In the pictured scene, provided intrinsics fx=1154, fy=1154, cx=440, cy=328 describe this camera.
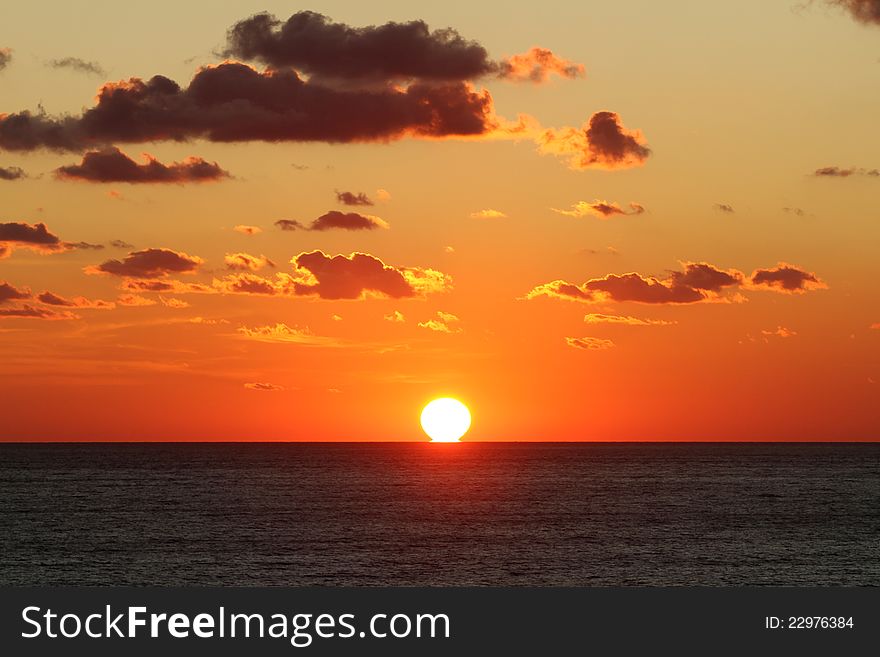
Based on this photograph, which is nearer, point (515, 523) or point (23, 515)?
point (515, 523)

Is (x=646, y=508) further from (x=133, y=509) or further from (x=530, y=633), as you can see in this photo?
(x=530, y=633)

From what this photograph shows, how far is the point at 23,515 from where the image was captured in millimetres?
136625

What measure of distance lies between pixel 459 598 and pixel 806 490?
165907 mm

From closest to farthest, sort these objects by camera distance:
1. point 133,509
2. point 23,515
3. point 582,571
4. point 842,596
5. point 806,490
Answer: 1. point 842,596
2. point 582,571
3. point 23,515
4. point 133,509
5. point 806,490

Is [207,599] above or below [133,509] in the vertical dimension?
below

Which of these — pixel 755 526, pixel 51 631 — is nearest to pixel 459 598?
pixel 51 631

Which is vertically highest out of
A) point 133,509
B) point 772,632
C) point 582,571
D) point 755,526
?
point 133,509

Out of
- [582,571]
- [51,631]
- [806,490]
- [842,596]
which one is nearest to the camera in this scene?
[51,631]

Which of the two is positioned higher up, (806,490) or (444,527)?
(806,490)

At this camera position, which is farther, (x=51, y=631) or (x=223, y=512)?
(x=223, y=512)

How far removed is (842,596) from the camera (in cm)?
4512

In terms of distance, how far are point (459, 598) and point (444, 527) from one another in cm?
7808

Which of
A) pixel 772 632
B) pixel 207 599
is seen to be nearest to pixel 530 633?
pixel 772 632

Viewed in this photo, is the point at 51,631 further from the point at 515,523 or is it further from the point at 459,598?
the point at 515,523
